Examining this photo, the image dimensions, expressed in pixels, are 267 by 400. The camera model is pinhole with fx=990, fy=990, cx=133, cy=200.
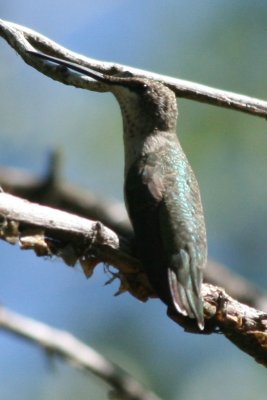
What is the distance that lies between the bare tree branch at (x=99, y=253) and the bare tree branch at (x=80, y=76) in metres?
1.01

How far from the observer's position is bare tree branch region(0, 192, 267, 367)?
4.27 metres

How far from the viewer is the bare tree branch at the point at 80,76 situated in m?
5.20

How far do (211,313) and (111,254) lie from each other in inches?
23.7

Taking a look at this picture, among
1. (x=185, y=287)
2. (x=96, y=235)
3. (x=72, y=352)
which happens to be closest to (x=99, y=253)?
(x=96, y=235)

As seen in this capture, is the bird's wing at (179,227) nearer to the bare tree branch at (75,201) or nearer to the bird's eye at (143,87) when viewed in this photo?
the bird's eye at (143,87)

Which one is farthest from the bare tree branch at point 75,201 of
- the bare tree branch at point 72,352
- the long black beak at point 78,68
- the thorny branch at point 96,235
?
the thorny branch at point 96,235

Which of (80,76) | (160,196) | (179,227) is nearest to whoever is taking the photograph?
(80,76)

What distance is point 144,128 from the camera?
6668 millimetres

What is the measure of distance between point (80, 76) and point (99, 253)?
3.63 ft

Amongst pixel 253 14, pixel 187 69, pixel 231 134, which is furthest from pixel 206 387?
→ pixel 253 14

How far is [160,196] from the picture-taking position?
5750 mm

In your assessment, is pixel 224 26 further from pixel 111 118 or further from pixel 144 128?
pixel 144 128

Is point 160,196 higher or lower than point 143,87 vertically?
lower

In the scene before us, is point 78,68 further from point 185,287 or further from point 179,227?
point 185,287
